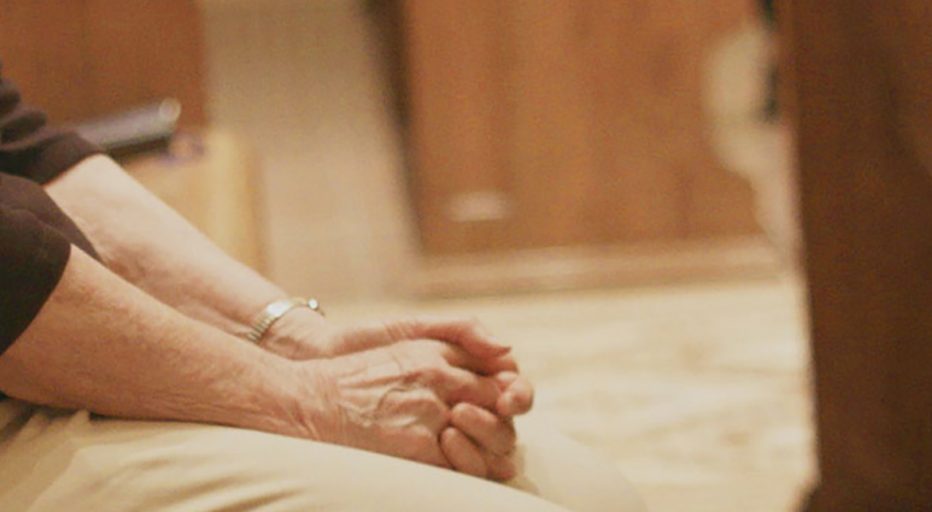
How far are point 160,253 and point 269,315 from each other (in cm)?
10

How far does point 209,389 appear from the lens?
807mm

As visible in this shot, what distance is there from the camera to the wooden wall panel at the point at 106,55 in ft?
6.04

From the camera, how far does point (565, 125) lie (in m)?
2.74

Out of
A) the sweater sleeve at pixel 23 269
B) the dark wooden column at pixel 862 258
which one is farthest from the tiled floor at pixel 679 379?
the sweater sleeve at pixel 23 269

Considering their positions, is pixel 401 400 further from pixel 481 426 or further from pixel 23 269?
pixel 23 269

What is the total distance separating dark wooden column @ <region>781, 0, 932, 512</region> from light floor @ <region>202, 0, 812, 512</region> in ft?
1.08

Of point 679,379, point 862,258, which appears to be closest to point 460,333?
point 862,258

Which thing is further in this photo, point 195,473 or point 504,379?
point 504,379

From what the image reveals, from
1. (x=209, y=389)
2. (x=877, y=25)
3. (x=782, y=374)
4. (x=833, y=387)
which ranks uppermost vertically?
(x=877, y=25)

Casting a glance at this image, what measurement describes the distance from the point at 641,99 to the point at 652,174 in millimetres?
155

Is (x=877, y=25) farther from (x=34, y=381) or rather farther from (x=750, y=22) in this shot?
(x=750, y=22)

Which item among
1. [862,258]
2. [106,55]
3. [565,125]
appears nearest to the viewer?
[862,258]

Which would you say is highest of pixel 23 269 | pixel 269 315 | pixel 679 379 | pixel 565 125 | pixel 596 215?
pixel 23 269

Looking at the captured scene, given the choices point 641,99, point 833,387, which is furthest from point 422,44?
point 833,387
